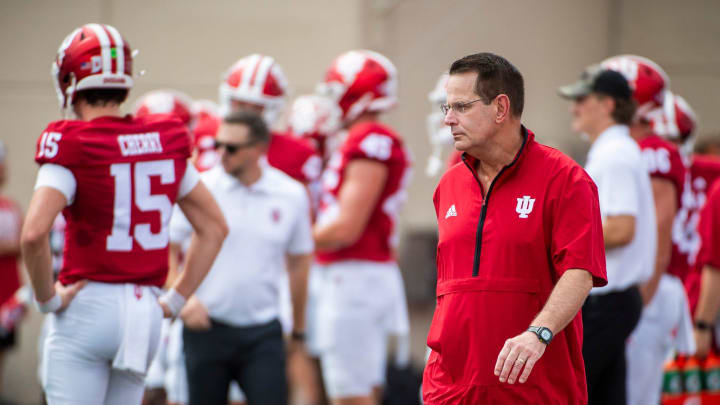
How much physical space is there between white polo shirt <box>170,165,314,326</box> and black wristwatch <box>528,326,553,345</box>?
8.04ft

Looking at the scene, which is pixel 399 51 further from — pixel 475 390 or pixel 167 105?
pixel 475 390

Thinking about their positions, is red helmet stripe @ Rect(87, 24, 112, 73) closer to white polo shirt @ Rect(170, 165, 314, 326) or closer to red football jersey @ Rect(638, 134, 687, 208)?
white polo shirt @ Rect(170, 165, 314, 326)

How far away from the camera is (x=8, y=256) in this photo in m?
8.27

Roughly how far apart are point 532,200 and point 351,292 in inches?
118

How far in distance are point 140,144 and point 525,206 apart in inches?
61.4

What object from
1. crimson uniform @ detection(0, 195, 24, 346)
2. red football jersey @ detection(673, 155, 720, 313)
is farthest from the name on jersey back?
crimson uniform @ detection(0, 195, 24, 346)

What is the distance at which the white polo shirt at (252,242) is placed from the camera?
5.07 meters

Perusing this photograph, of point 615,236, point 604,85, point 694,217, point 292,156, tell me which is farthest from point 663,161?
point 292,156

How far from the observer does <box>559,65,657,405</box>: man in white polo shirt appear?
4.48 meters

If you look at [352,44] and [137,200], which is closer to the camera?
[137,200]

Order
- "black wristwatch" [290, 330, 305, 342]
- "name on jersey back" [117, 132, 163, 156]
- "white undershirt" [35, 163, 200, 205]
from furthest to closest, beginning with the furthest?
"black wristwatch" [290, 330, 305, 342] → "name on jersey back" [117, 132, 163, 156] → "white undershirt" [35, 163, 200, 205]

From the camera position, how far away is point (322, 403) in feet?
29.2

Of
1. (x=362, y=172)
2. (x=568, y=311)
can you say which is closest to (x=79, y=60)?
(x=568, y=311)

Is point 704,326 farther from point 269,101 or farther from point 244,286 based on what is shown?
point 269,101
